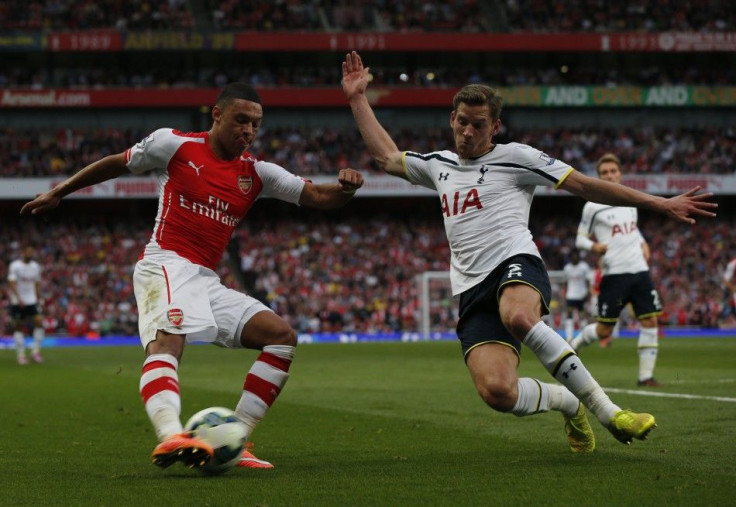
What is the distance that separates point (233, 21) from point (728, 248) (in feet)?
73.6

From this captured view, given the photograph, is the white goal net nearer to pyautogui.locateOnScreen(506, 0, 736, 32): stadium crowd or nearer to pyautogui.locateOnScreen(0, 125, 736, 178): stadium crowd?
pyautogui.locateOnScreen(0, 125, 736, 178): stadium crowd

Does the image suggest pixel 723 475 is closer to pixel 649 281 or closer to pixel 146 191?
pixel 649 281

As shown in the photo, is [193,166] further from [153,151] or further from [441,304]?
[441,304]

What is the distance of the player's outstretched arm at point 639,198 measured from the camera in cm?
623

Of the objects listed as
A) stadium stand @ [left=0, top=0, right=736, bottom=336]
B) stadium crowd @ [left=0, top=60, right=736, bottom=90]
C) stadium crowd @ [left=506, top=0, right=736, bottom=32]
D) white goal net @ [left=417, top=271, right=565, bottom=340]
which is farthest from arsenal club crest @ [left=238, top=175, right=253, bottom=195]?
stadium crowd @ [left=506, top=0, right=736, bottom=32]

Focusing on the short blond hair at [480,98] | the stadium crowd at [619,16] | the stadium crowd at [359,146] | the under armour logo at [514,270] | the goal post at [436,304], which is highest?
the stadium crowd at [619,16]

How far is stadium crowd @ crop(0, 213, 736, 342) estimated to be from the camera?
36.8 m

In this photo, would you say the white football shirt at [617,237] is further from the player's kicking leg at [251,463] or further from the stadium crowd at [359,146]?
the stadium crowd at [359,146]

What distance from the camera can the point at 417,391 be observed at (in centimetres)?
1311

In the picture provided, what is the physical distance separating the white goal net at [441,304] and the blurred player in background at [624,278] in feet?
69.5

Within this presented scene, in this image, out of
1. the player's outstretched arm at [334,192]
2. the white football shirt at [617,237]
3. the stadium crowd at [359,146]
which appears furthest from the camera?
the stadium crowd at [359,146]

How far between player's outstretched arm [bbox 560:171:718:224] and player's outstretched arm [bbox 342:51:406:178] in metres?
1.23

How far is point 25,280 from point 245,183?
15887 mm

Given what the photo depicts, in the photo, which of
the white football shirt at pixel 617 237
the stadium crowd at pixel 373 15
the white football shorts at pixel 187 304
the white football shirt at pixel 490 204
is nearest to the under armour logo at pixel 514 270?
the white football shirt at pixel 490 204
